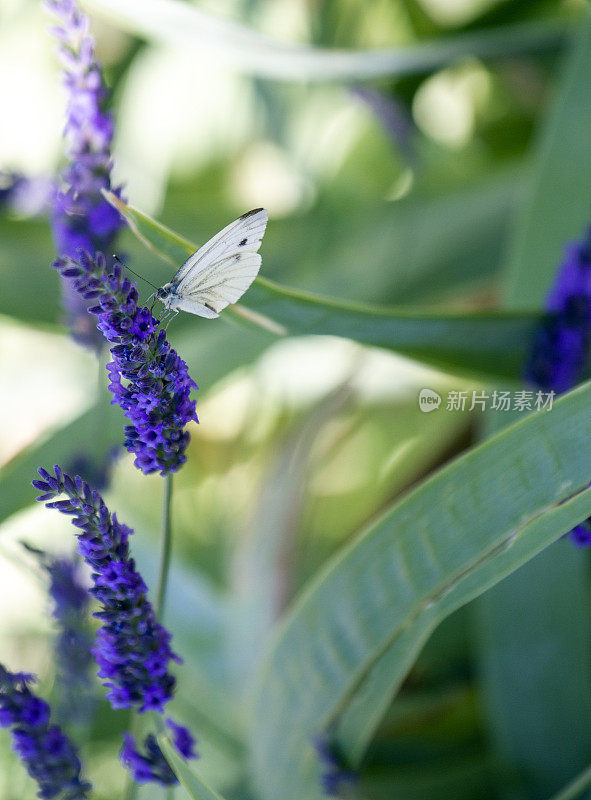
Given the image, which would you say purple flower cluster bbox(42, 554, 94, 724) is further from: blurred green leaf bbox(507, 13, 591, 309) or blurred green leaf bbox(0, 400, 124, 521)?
blurred green leaf bbox(507, 13, 591, 309)

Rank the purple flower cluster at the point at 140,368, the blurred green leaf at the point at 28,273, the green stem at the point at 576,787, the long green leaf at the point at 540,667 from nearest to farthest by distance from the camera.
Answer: the purple flower cluster at the point at 140,368
the green stem at the point at 576,787
the long green leaf at the point at 540,667
the blurred green leaf at the point at 28,273

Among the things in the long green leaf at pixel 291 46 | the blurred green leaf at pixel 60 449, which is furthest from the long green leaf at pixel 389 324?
the long green leaf at pixel 291 46

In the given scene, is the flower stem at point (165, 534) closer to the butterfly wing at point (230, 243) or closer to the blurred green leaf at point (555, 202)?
the butterfly wing at point (230, 243)

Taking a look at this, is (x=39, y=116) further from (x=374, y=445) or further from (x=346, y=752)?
(x=346, y=752)

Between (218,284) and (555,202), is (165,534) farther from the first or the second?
(555,202)

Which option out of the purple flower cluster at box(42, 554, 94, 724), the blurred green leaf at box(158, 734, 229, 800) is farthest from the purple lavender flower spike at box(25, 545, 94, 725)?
the blurred green leaf at box(158, 734, 229, 800)

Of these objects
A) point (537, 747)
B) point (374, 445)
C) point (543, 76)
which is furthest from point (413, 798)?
Answer: point (543, 76)

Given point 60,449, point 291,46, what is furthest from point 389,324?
point 291,46
